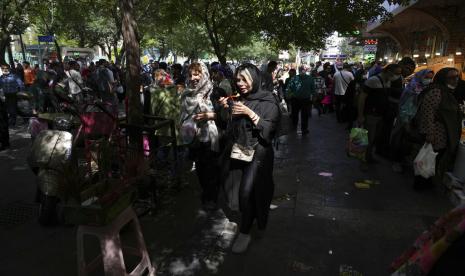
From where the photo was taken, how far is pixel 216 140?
4312 mm

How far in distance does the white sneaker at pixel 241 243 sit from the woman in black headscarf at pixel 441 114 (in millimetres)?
2783

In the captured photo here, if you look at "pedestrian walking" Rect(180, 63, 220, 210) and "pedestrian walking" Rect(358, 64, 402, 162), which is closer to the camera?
"pedestrian walking" Rect(180, 63, 220, 210)

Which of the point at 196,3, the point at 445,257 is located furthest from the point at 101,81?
the point at 445,257

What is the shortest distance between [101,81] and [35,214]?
6924 millimetres

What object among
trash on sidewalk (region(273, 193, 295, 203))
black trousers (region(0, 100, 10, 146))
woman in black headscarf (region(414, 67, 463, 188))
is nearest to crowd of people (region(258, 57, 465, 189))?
woman in black headscarf (region(414, 67, 463, 188))

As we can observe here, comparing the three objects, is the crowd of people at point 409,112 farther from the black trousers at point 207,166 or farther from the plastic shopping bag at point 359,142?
the black trousers at point 207,166

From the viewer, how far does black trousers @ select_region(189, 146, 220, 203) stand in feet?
14.4

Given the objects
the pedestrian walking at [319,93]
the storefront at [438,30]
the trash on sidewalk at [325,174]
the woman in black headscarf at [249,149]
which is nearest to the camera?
the woman in black headscarf at [249,149]

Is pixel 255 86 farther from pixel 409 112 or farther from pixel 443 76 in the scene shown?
pixel 409 112

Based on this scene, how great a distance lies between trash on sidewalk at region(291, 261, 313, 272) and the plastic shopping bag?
2991 millimetres

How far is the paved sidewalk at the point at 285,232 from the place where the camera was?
11.1ft

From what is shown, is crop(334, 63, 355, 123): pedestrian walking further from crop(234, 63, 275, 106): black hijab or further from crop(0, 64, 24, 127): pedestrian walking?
crop(0, 64, 24, 127): pedestrian walking

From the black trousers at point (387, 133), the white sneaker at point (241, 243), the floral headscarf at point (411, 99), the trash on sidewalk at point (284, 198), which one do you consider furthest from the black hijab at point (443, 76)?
the white sneaker at point (241, 243)

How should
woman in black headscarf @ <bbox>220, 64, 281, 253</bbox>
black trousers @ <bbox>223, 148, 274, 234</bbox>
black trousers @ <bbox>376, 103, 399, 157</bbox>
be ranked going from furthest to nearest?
black trousers @ <bbox>376, 103, 399, 157</bbox>
black trousers @ <bbox>223, 148, 274, 234</bbox>
woman in black headscarf @ <bbox>220, 64, 281, 253</bbox>
